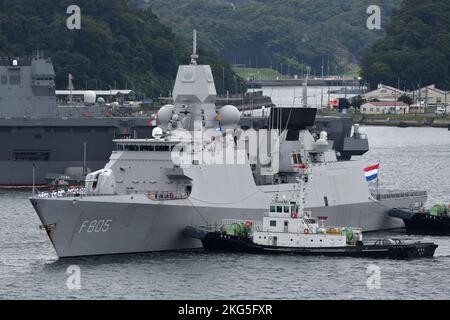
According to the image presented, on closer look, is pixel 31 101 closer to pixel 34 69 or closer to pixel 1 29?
pixel 34 69

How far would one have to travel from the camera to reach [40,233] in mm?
68438

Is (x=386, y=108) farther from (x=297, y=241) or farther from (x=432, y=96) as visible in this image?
(x=297, y=241)

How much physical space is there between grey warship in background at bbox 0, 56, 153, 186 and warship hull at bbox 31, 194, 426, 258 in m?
29.1

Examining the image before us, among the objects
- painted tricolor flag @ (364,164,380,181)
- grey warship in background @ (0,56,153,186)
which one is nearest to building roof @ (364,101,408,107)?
grey warship in background @ (0,56,153,186)

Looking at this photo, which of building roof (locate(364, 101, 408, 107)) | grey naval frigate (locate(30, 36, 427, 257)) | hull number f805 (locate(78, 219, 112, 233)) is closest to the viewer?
hull number f805 (locate(78, 219, 112, 233))

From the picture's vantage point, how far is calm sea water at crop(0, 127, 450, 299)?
178ft

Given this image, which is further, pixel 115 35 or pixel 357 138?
pixel 115 35

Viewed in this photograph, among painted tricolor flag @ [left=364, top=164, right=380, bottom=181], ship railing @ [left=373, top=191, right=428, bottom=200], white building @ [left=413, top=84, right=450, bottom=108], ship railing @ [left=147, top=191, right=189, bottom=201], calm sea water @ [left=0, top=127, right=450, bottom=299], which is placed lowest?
calm sea water @ [left=0, top=127, right=450, bottom=299]

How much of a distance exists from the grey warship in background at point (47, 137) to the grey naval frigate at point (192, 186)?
24.5 m

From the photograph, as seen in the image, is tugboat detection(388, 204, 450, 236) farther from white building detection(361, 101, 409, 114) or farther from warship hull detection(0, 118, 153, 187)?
white building detection(361, 101, 409, 114)

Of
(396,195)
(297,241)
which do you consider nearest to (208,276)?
(297,241)

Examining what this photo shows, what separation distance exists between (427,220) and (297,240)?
38.2ft

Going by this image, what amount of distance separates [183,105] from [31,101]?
3446 centimetres

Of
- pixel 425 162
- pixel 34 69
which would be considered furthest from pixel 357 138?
pixel 34 69
